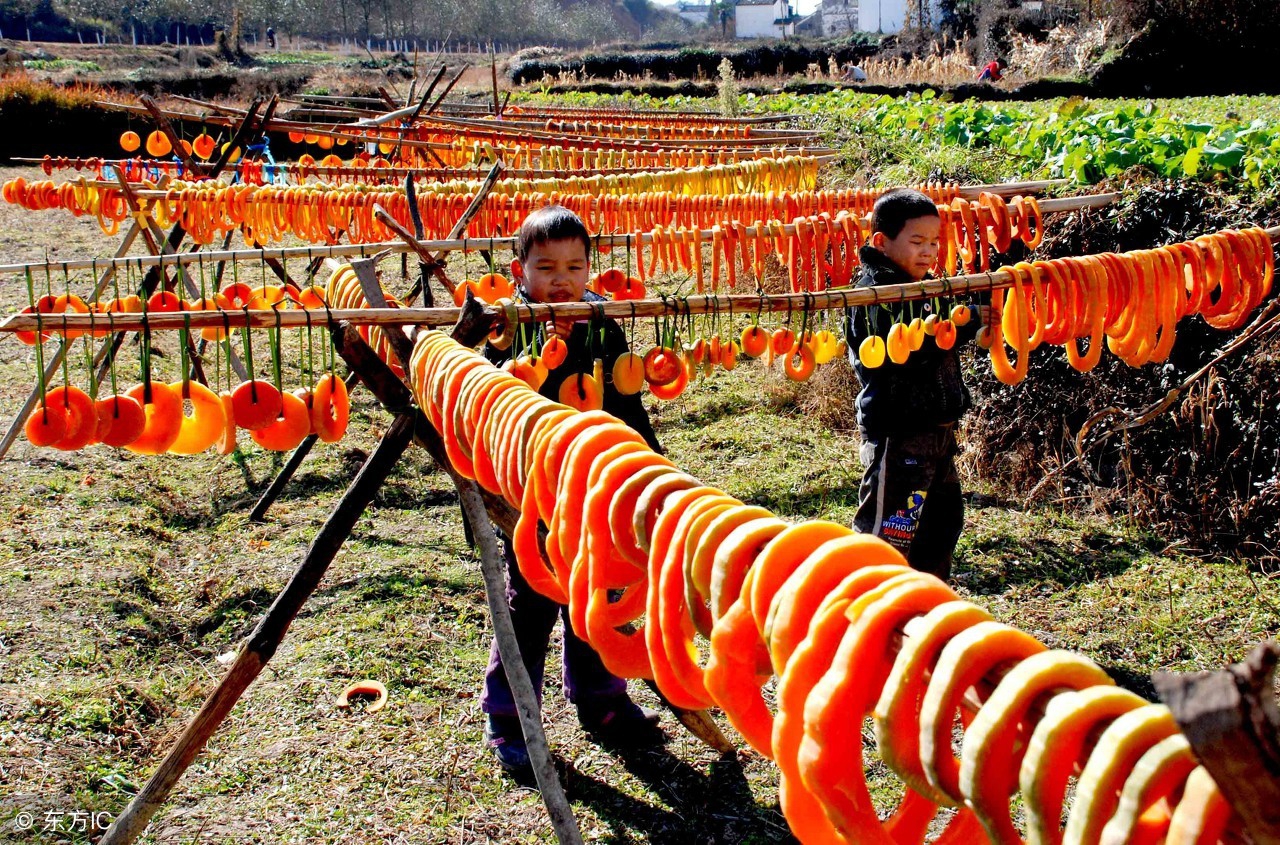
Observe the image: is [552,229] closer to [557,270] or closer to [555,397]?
[557,270]

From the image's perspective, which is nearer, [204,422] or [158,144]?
[204,422]

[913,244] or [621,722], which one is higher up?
[913,244]

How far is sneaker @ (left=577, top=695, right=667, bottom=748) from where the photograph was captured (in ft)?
10.5

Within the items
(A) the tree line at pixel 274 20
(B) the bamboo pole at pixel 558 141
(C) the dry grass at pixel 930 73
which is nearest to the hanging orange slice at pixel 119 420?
(B) the bamboo pole at pixel 558 141

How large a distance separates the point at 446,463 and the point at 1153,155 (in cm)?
409

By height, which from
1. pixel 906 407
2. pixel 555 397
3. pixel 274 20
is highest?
pixel 274 20

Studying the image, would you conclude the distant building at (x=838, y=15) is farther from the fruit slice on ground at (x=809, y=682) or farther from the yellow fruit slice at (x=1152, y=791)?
the yellow fruit slice at (x=1152, y=791)

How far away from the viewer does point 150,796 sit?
244 centimetres

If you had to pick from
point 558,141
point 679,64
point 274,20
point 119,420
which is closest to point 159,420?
point 119,420

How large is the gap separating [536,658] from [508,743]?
337mm

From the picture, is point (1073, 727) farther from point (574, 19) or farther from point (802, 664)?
point (574, 19)

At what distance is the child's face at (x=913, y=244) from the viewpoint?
3.13m

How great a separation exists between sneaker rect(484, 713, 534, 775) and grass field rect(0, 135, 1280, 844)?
7 centimetres

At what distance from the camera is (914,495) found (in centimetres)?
324
